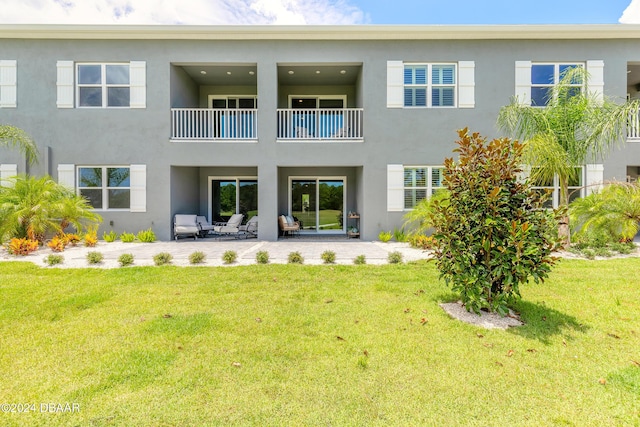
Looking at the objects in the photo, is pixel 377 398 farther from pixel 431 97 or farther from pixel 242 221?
pixel 242 221

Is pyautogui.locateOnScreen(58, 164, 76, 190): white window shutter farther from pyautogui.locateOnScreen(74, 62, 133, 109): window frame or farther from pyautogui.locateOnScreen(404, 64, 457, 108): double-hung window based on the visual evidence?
pyautogui.locateOnScreen(404, 64, 457, 108): double-hung window

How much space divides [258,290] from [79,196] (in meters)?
8.89

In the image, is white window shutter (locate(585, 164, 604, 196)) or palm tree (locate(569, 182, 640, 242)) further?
white window shutter (locate(585, 164, 604, 196))

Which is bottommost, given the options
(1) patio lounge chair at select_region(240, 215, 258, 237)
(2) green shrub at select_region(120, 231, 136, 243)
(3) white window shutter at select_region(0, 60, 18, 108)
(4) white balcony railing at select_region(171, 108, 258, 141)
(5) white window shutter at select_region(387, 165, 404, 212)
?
(2) green shrub at select_region(120, 231, 136, 243)

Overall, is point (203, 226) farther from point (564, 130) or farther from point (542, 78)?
point (542, 78)

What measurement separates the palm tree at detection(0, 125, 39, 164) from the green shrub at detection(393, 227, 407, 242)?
478 inches

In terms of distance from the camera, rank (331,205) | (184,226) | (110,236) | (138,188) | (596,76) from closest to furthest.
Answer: (110,236), (596,76), (138,188), (184,226), (331,205)

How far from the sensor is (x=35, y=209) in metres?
8.65

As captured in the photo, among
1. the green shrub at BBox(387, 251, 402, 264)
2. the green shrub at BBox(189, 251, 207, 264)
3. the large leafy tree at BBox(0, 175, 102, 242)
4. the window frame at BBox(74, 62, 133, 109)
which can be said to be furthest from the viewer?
the window frame at BBox(74, 62, 133, 109)

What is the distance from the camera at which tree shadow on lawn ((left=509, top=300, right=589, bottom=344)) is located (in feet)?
11.4

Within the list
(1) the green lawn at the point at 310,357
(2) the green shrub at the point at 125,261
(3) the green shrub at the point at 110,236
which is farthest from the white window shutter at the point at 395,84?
(3) the green shrub at the point at 110,236

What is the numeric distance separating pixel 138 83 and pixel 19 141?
13.8 ft

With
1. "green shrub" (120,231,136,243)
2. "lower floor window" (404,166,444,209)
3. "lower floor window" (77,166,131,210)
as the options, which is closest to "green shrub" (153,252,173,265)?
"green shrub" (120,231,136,243)

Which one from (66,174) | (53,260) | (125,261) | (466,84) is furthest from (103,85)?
(466,84)
